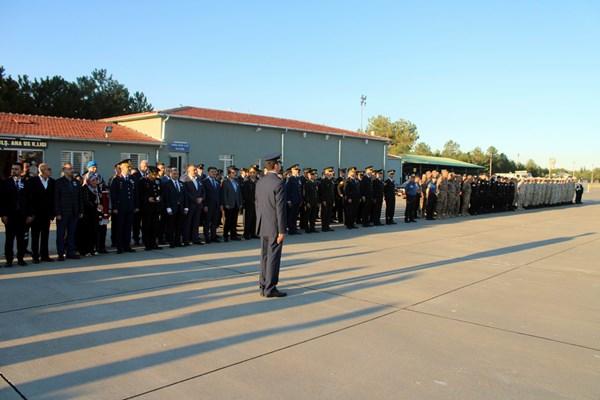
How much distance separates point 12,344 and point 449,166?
65.7m

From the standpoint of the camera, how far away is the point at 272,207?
21.4 feet

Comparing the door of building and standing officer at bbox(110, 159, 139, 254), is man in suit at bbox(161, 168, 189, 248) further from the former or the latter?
the door of building

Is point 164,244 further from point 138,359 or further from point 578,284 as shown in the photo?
point 578,284

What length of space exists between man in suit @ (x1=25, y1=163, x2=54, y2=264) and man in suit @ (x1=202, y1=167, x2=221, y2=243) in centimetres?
354

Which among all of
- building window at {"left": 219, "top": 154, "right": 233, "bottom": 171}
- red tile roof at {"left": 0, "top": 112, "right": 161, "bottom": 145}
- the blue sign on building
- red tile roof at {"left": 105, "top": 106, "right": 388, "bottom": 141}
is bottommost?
building window at {"left": 219, "top": 154, "right": 233, "bottom": 171}

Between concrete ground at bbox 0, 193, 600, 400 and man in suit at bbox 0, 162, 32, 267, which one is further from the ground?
man in suit at bbox 0, 162, 32, 267

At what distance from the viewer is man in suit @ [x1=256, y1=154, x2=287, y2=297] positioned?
637 cm

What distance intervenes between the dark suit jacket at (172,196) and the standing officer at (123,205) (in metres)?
0.70

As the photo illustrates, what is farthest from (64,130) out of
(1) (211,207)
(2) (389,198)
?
(2) (389,198)

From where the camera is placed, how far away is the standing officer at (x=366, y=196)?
51.2ft

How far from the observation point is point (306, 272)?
8094 mm

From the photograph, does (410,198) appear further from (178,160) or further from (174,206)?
(178,160)

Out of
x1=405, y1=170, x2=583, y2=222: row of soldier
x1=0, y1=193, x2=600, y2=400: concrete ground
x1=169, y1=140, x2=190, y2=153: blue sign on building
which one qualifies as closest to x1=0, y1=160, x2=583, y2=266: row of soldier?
x1=0, y1=193, x2=600, y2=400: concrete ground

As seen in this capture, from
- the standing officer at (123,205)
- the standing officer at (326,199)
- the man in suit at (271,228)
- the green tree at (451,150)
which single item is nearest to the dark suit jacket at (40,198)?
the standing officer at (123,205)
